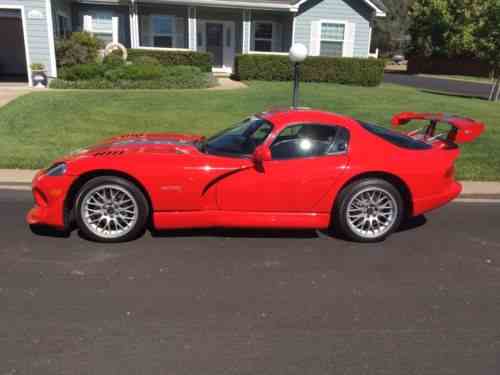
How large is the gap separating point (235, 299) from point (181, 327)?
58 centimetres

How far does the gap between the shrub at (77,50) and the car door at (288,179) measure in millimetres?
15164

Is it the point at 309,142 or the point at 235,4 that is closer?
the point at 309,142

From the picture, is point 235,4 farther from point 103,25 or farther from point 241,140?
point 241,140

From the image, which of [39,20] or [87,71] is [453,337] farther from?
[39,20]

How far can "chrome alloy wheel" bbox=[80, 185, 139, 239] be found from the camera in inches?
186

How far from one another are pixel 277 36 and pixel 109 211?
68.6 feet

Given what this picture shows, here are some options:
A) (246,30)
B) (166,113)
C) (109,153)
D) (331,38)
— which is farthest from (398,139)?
(331,38)

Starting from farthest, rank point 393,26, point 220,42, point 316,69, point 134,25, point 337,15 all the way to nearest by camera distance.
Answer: point 393,26 < point 220,42 < point 337,15 < point 134,25 < point 316,69

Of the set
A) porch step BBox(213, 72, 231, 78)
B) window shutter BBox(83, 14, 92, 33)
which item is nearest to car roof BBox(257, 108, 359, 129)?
porch step BBox(213, 72, 231, 78)

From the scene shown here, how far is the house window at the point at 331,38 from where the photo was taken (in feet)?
74.6

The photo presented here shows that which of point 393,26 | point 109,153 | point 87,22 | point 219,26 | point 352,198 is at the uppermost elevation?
point 393,26

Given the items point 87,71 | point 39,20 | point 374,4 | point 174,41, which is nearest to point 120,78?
point 87,71

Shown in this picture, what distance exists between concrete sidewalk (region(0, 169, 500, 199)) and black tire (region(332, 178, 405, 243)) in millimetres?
2602

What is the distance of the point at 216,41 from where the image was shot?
23797mm
